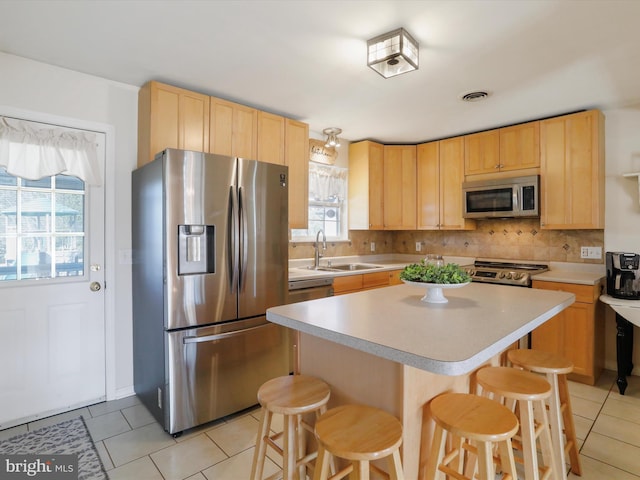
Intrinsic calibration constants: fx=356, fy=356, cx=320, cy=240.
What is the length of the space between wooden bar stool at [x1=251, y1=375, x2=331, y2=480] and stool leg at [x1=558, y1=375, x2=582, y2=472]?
137 centimetres

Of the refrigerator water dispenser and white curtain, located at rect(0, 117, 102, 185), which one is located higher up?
white curtain, located at rect(0, 117, 102, 185)

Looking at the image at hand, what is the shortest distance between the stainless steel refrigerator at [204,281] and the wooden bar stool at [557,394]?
1.64m

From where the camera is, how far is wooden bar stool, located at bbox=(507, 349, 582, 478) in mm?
1683

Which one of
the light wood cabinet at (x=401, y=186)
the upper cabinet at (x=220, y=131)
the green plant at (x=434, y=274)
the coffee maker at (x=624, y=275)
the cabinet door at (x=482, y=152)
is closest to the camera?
the green plant at (x=434, y=274)

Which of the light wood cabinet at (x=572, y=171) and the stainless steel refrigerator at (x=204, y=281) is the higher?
the light wood cabinet at (x=572, y=171)

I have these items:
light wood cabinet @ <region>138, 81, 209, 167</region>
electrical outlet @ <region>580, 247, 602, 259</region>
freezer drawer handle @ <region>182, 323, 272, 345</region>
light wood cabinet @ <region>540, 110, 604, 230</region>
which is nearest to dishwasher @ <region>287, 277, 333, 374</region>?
freezer drawer handle @ <region>182, 323, 272, 345</region>

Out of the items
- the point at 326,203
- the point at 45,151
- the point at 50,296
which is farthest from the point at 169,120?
the point at 326,203

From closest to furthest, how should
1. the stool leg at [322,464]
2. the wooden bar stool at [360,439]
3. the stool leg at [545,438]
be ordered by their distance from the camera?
the wooden bar stool at [360,439] → the stool leg at [322,464] → the stool leg at [545,438]

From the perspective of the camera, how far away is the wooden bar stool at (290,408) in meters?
1.38

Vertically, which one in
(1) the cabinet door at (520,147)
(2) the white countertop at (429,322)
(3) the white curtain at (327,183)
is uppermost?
→ (1) the cabinet door at (520,147)

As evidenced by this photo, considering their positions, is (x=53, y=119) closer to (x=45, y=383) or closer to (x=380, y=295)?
(x=45, y=383)

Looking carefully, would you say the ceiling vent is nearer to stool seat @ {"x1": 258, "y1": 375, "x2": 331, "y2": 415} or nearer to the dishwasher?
the dishwasher

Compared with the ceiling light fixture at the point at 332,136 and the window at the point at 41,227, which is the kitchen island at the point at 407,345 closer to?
the window at the point at 41,227

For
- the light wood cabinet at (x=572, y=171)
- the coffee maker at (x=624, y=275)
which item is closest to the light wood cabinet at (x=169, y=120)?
the light wood cabinet at (x=572, y=171)
